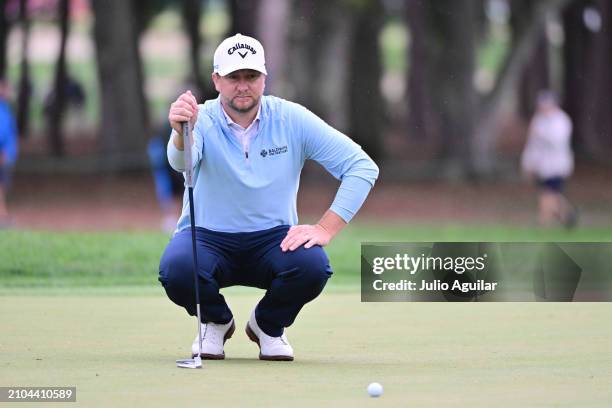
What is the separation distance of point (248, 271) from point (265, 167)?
61cm

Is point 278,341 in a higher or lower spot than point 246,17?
lower

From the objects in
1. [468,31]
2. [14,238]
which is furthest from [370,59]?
[14,238]

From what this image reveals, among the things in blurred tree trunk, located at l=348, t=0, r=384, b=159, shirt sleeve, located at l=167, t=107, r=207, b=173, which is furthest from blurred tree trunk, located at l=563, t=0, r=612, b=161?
shirt sleeve, located at l=167, t=107, r=207, b=173

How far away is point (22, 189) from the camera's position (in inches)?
1308

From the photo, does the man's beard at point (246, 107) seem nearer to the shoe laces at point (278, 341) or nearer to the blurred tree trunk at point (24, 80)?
the shoe laces at point (278, 341)

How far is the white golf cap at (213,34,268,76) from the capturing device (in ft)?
26.6

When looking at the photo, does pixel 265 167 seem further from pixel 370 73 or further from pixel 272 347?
pixel 370 73

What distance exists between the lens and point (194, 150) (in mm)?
8211

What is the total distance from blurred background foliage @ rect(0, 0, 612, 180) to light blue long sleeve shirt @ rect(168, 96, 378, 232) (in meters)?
14.5

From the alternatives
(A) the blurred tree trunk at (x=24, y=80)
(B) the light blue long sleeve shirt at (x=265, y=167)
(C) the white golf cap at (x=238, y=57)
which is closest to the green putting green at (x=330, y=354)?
(B) the light blue long sleeve shirt at (x=265, y=167)

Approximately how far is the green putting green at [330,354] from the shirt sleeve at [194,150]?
1.05m

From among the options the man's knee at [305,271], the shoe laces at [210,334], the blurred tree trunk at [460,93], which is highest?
the blurred tree trunk at [460,93]

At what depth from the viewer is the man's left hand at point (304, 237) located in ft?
27.2

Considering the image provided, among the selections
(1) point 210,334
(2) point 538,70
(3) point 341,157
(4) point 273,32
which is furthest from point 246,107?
(2) point 538,70
